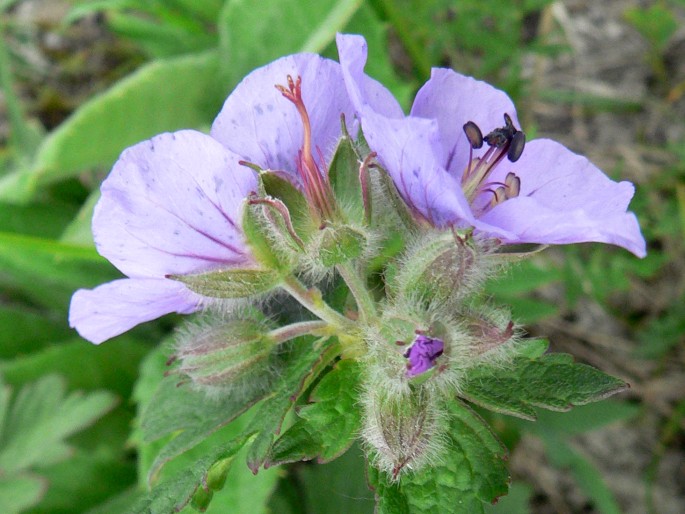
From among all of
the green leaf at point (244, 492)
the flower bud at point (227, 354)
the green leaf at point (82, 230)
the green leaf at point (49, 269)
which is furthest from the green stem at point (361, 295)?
the green leaf at point (82, 230)

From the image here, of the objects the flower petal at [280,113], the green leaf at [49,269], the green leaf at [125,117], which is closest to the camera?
the flower petal at [280,113]

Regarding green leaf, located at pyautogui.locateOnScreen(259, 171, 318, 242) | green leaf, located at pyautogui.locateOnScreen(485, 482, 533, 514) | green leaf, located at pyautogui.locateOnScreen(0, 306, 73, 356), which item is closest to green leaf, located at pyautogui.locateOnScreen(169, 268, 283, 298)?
green leaf, located at pyautogui.locateOnScreen(259, 171, 318, 242)

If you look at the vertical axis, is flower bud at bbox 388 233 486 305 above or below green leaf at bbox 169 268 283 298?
below

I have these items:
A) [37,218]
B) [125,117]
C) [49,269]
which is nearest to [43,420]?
[49,269]

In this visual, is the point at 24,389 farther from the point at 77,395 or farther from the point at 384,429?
the point at 384,429

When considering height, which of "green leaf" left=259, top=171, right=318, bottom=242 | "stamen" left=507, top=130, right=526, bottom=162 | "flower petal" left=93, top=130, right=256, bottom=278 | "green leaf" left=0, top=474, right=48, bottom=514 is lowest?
"green leaf" left=0, top=474, right=48, bottom=514

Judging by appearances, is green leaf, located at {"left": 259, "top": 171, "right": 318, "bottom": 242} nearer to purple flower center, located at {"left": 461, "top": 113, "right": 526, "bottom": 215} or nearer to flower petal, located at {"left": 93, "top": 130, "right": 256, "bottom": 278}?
flower petal, located at {"left": 93, "top": 130, "right": 256, "bottom": 278}

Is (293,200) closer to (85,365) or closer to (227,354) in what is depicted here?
(227,354)

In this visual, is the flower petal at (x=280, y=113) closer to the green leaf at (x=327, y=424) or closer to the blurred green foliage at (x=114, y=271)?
the green leaf at (x=327, y=424)
